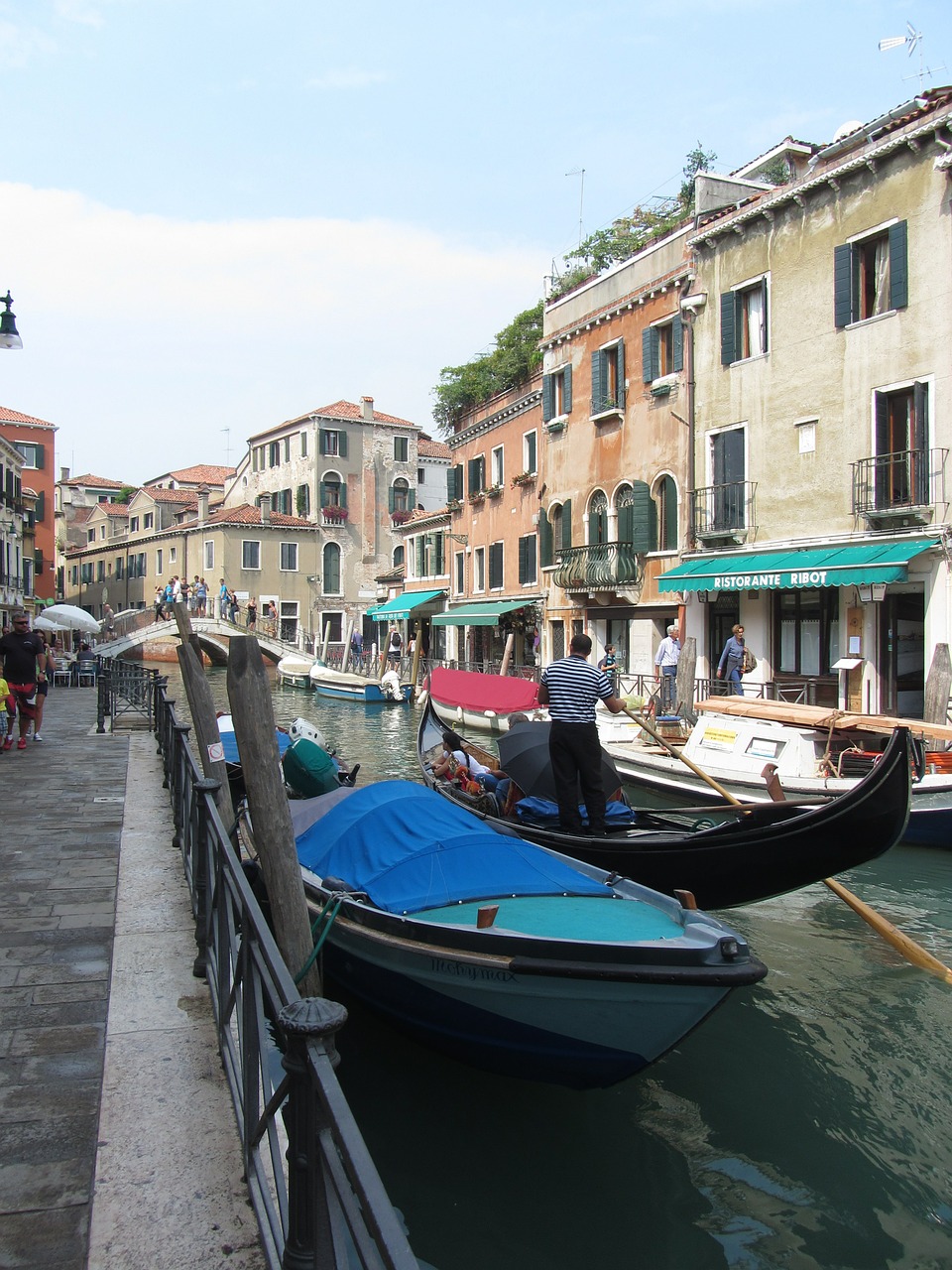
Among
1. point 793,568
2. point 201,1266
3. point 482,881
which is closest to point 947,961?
point 482,881

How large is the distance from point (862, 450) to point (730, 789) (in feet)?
17.3

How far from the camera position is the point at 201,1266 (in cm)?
213

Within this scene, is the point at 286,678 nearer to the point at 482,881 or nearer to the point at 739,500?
the point at 739,500

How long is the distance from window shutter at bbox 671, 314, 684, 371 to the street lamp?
34.1 feet

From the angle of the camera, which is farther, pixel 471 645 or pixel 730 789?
pixel 471 645

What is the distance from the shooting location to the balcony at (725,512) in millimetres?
14914

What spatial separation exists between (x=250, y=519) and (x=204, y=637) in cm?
573

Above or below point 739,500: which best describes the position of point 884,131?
above

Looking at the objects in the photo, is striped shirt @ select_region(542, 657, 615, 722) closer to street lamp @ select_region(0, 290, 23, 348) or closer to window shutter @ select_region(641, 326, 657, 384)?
street lamp @ select_region(0, 290, 23, 348)

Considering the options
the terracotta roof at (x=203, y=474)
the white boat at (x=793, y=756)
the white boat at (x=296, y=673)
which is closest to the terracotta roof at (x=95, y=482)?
the terracotta roof at (x=203, y=474)

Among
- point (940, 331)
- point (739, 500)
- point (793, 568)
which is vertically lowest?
point (793, 568)

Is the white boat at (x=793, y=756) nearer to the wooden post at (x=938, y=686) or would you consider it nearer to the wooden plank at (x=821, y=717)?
the wooden plank at (x=821, y=717)

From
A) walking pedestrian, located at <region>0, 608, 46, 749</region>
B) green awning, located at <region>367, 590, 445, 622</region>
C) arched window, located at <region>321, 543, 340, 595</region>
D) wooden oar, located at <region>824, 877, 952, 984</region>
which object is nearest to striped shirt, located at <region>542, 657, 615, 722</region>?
wooden oar, located at <region>824, 877, 952, 984</region>

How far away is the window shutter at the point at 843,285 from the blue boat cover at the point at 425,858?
10391 mm
